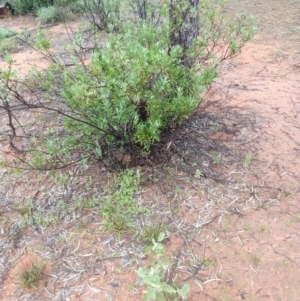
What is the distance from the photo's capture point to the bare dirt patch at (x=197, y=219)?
7.26ft

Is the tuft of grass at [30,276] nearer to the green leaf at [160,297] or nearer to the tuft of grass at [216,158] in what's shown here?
the green leaf at [160,297]

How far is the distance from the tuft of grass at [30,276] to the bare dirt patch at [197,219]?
0.05 m

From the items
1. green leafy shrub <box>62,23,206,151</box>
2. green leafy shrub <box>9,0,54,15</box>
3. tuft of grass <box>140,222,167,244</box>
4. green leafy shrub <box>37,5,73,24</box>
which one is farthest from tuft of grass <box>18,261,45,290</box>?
green leafy shrub <box>9,0,54,15</box>

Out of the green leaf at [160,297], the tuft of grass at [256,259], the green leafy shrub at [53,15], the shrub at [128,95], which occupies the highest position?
the shrub at [128,95]

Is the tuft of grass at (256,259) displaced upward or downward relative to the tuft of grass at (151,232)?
downward

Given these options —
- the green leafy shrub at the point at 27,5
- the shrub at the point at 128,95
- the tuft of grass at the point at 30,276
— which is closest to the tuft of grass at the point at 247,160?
the shrub at the point at 128,95

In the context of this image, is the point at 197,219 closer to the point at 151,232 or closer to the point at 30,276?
the point at 151,232

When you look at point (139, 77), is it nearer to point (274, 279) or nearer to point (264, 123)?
point (274, 279)

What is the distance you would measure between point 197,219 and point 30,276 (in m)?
1.15

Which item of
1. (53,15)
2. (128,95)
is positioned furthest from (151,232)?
(53,15)

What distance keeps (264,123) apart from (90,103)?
Answer: 6.23 ft

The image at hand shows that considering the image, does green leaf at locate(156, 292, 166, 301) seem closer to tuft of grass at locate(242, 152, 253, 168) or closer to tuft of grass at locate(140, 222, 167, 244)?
tuft of grass at locate(140, 222, 167, 244)

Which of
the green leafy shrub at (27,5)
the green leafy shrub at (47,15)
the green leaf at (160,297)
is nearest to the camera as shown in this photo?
the green leaf at (160,297)

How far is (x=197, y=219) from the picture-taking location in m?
2.56
